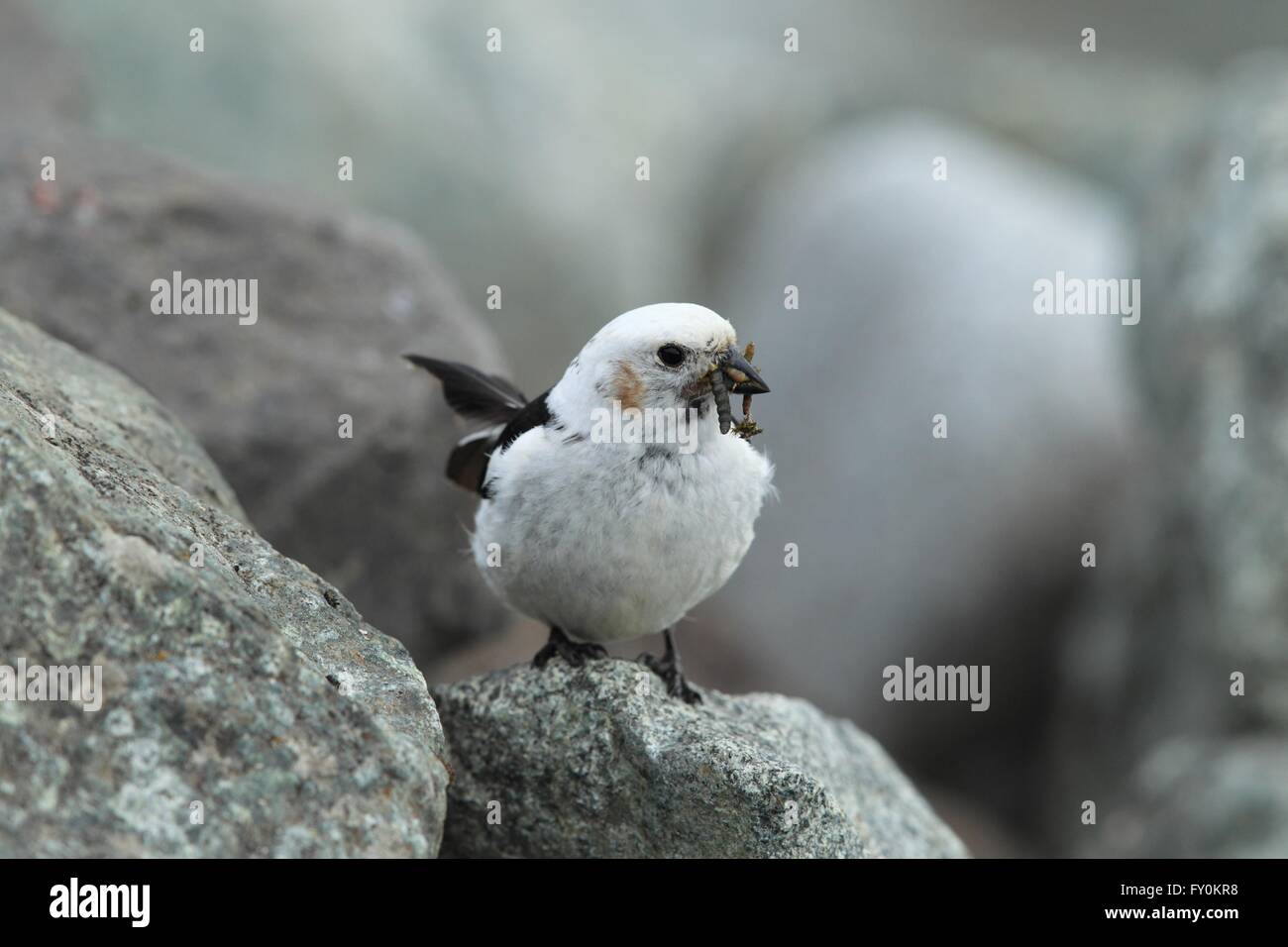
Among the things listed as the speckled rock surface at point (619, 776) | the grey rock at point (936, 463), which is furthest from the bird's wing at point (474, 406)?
the grey rock at point (936, 463)

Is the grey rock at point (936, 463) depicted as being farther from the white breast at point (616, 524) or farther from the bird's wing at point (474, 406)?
the white breast at point (616, 524)

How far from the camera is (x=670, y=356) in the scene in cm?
498

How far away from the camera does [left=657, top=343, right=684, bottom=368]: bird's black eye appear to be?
4.95 meters

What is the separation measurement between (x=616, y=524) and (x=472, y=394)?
5.17ft

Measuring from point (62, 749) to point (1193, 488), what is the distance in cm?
769

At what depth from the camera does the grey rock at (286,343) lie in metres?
7.27

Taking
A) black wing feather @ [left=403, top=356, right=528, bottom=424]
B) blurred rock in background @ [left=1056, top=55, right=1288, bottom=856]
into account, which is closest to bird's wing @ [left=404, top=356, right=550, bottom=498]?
black wing feather @ [left=403, top=356, right=528, bottom=424]

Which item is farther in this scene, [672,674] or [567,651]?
[672,674]

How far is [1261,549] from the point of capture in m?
8.45

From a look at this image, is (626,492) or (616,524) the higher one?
(626,492)

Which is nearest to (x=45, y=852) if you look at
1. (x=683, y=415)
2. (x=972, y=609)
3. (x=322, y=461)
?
(x=683, y=415)

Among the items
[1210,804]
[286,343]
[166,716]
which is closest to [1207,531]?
[1210,804]

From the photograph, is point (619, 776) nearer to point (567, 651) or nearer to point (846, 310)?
point (567, 651)
